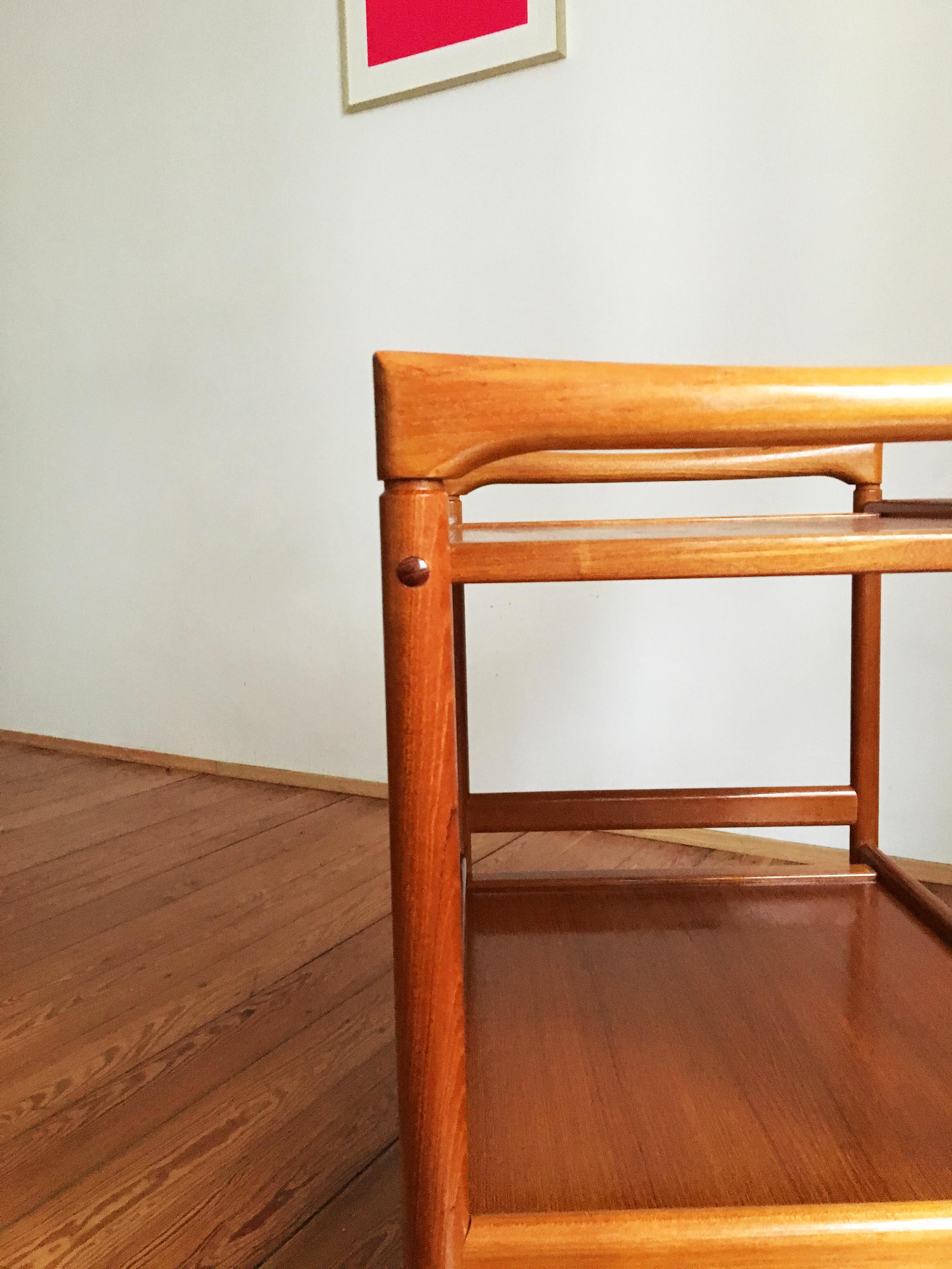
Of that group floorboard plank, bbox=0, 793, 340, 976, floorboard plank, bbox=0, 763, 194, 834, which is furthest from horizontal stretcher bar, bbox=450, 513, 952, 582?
floorboard plank, bbox=0, 763, 194, 834

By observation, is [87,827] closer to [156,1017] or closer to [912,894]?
[156,1017]

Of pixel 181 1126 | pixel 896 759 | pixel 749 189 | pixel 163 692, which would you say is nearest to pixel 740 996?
pixel 181 1126

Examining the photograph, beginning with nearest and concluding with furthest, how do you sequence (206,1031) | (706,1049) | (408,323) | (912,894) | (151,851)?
(706,1049), (912,894), (206,1031), (151,851), (408,323)

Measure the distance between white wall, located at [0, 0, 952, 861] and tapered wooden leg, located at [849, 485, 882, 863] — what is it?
0.67 m

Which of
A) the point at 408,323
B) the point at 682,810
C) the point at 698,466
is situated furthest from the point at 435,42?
the point at 682,810

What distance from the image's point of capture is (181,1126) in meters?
0.91

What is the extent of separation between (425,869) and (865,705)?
589 millimetres

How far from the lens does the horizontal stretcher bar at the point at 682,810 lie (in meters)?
0.81

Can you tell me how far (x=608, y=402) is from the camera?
0.33 meters

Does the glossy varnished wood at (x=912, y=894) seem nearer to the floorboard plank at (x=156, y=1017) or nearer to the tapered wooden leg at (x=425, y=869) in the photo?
the tapered wooden leg at (x=425, y=869)

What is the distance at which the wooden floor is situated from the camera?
791 mm

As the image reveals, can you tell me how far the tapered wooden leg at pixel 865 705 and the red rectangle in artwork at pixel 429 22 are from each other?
1.25 meters

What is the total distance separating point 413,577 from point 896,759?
132 cm

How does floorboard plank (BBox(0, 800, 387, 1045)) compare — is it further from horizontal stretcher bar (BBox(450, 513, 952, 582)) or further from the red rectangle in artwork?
the red rectangle in artwork
